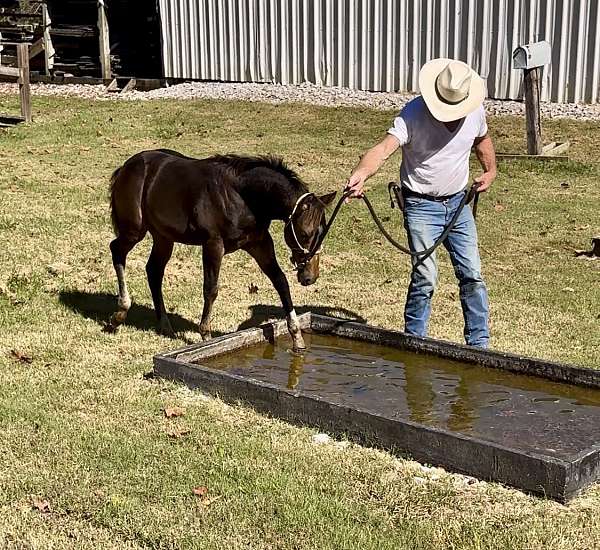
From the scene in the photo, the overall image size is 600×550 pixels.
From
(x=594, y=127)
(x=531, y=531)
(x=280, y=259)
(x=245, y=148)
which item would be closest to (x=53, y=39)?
(x=245, y=148)

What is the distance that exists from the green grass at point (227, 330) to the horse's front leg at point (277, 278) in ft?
3.25

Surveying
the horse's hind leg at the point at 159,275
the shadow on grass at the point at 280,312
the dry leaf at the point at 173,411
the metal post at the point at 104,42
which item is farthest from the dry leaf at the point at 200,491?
the metal post at the point at 104,42

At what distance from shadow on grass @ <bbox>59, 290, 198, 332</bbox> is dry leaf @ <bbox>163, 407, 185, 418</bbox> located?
2.03 metres

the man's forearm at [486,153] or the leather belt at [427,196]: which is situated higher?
the man's forearm at [486,153]

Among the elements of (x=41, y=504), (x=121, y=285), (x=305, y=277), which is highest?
(x=305, y=277)

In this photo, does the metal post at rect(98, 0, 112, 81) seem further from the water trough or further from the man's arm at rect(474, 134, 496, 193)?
the man's arm at rect(474, 134, 496, 193)

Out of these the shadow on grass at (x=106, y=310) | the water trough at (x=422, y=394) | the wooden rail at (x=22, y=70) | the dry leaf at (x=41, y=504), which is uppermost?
the wooden rail at (x=22, y=70)

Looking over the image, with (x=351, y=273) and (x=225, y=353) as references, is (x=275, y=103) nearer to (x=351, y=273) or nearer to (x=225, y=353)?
(x=351, y=273)

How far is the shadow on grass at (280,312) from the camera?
8681mm

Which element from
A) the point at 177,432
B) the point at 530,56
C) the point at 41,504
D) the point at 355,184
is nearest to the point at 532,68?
the point at 530,56

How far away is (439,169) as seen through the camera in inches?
269

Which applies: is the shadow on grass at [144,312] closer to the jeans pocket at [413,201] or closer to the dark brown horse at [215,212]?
the dark brown horse at [215,212]

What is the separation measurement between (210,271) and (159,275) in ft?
3.27

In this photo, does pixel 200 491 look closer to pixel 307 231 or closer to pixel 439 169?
pixel 307 231
